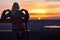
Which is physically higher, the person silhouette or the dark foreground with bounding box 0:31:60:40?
the person silhouette

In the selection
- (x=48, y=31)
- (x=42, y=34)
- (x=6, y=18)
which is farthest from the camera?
(x=48, y=31)

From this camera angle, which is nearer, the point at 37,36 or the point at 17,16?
the point at 17,16

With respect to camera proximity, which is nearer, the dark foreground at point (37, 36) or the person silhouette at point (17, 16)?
the person silhouette at point (17, 16)

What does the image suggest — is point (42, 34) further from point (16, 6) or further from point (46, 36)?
point (16, 6)

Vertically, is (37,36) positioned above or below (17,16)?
below

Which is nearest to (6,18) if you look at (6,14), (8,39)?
(6,14)

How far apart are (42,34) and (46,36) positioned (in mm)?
288

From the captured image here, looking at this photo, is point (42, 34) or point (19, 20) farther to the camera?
point (42, 34)

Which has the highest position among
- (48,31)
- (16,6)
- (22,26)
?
(16,6)

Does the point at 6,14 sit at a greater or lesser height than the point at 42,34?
greater

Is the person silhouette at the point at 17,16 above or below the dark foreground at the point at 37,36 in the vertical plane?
above

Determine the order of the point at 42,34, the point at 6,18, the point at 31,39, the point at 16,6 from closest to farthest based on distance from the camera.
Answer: the point at 16,6, the point at 6,18, the point at 31,39, the point at 42,34

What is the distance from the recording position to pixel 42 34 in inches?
383

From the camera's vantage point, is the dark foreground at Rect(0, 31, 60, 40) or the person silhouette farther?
the dark foreground at Rect(0, 31, 60, 40)
